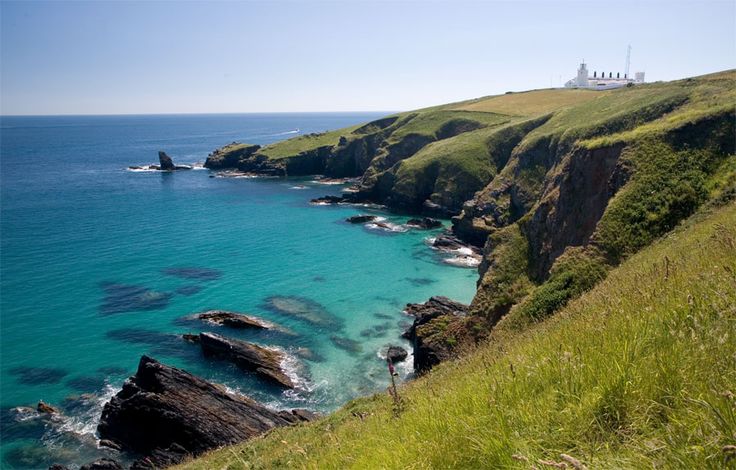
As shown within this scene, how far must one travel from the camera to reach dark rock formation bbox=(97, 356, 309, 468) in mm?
26344

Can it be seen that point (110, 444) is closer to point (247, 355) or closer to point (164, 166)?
point (247, 355)

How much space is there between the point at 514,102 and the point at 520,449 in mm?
141838

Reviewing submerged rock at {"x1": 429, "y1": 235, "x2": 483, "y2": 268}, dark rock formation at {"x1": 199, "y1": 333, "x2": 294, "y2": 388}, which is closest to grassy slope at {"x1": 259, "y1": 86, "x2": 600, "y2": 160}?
submerged rock at {"x1": 429, "y1": 235, "x2": 483, "y2": 268}

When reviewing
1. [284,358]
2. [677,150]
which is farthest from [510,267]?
[284,358]

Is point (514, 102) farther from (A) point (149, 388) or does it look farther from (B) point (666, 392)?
(B) point (666, 392)

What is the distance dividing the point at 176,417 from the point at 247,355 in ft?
32.9

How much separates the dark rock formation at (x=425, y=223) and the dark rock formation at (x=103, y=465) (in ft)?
195

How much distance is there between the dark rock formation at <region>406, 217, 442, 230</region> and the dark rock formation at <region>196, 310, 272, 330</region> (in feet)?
135

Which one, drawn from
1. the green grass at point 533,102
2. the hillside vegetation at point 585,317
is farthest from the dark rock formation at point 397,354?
the green grass at point 533,102

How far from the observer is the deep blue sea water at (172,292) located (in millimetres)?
33469

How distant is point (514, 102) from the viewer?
13350cm

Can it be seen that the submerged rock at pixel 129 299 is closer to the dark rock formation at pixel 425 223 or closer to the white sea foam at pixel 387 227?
the white sea foam at pixel 387 227

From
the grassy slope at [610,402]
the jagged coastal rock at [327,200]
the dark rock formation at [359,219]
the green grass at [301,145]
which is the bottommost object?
the dark rock formation at [359,219]

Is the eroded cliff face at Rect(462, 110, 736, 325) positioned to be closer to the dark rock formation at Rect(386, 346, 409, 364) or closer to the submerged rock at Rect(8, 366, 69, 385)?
the dark rock formation at Rect(386, 346, 409, 364)
